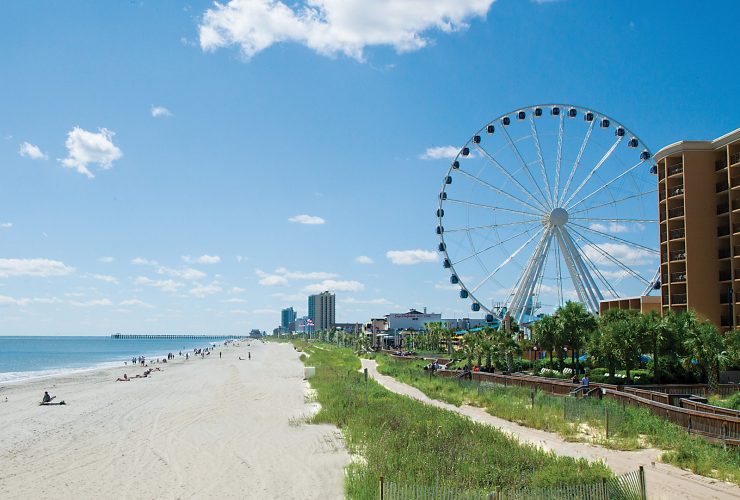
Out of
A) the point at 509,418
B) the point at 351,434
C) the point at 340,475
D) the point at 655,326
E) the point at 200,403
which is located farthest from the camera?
the point at 200,403

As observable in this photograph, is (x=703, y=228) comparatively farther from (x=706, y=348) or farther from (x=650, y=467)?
(x=650, y=467)

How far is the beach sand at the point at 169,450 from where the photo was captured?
17188 mm

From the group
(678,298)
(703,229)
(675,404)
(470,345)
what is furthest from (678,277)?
(675,404)

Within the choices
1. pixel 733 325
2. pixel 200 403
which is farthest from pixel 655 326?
pixel 200 403

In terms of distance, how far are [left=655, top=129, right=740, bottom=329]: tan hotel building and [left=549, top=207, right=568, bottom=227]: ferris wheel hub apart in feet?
28.2

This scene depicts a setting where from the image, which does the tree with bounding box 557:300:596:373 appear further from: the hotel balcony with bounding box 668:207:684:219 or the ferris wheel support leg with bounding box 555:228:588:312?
the hotel balcony with bounding box 668:207:684:219

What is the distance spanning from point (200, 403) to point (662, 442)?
28.4 m

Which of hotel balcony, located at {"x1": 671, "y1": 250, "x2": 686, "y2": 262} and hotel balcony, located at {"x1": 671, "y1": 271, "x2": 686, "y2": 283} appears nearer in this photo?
hotel balcony, located at {"x1": 671, "y1": 271, "x2": 686, "y2": 283}

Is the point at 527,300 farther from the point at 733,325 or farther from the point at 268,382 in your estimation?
the point at 268,382

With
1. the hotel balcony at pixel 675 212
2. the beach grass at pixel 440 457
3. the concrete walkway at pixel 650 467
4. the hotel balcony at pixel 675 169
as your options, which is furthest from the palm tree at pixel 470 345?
the concrete walkway at pixel 650 467

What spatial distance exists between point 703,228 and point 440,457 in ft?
137

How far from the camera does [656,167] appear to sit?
2132 inches

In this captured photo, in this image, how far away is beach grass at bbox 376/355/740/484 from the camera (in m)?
15.6

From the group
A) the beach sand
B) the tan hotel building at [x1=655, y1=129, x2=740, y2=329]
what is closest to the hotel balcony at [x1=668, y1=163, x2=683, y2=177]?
the tan hotel building at [x1=655, y1=129, x2=740, y2=329]
